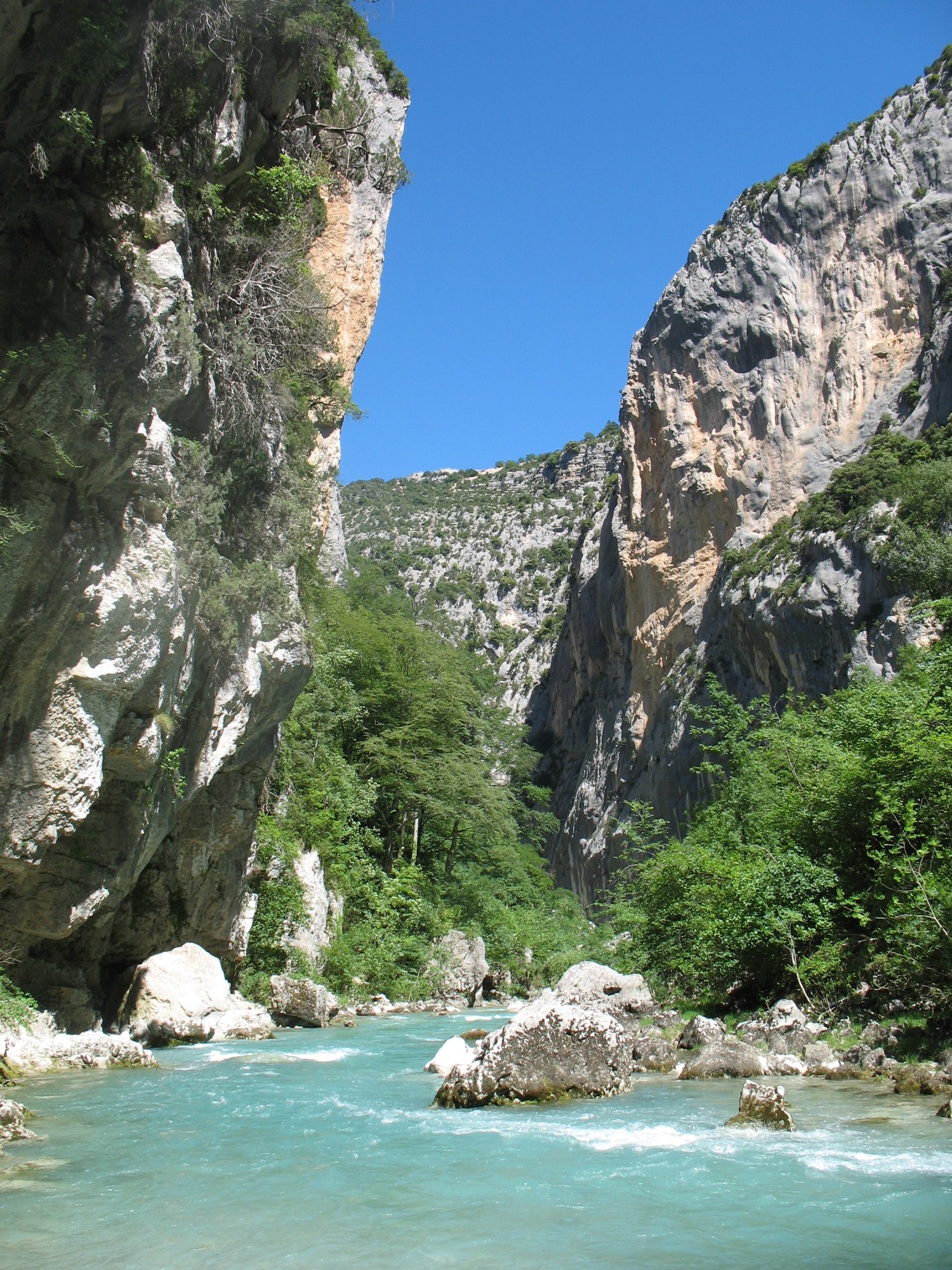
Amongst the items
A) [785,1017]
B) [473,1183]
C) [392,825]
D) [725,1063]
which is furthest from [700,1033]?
[392,825]

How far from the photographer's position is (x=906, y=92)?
4222 cm

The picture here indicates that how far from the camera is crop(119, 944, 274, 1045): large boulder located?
13.0 m

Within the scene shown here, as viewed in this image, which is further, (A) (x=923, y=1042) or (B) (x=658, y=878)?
(B) (x=658, y=878)

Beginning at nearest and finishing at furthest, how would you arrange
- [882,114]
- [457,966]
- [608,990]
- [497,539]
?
[608,990] → [457,966] → [882,114] → [497,539]

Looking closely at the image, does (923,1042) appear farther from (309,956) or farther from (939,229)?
(939,229)

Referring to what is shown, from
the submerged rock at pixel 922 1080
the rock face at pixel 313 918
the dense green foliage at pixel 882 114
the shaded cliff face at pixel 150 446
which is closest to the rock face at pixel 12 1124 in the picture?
the shaded cliff face at pixel 150 446

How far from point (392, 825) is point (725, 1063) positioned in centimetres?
1883

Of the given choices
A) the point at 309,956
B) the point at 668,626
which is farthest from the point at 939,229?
the point at 309,956

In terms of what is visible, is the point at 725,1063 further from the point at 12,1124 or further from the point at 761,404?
the point at 761,404

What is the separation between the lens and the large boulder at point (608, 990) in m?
14.0

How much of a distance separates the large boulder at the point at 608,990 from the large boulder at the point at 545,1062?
5156 millimetres

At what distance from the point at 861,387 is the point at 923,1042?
36.8 metres

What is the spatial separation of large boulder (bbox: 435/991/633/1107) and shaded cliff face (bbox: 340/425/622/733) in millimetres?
58584

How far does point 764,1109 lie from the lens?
676cm
